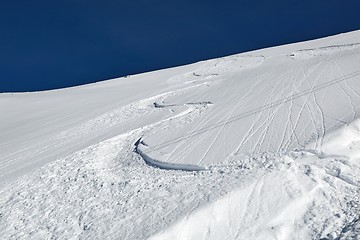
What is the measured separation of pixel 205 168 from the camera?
16.5 ft

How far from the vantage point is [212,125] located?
22.6ft

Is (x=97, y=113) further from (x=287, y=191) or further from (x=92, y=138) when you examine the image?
(x=287, y=191)

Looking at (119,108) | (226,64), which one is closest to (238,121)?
(119,108)

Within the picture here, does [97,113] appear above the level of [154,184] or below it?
above

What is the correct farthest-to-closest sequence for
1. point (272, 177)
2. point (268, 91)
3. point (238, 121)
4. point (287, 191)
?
1. point (268, 91)
2. point (238, 121)
3. point (272, 177)
4. point (287, 191)

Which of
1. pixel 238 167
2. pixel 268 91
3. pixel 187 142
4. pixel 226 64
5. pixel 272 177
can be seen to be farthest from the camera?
pixel 226 64

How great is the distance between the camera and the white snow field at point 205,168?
385 cm

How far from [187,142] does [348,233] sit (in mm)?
3207

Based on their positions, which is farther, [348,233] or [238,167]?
[238,167]

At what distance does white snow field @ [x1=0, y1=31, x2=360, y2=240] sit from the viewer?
12.6ft

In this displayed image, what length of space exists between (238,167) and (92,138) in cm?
398

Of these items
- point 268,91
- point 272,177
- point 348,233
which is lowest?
point 348,233

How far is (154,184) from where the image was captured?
4914 millimetres

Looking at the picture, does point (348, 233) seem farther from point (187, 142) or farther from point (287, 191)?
point (187, 142)
